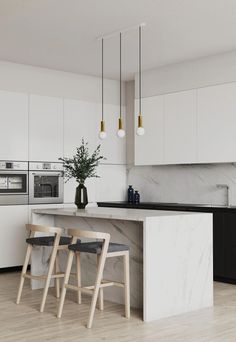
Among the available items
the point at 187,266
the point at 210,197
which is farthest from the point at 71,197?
the point at 187,266

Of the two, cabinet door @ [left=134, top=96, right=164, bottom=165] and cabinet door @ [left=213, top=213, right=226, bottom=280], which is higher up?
cabinet door @ [left=134, top=96, right=164, bottom=165]

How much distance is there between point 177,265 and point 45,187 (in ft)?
10.1

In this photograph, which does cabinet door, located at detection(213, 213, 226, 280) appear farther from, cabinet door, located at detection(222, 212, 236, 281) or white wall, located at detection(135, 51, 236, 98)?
white wall, located at detection(135, 51, 236, 98)

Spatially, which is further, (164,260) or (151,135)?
(151,135)

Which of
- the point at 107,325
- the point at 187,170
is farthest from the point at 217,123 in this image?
the point at 107,325

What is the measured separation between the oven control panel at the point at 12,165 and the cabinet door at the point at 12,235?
1.67 ft

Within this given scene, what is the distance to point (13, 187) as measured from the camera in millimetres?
7004

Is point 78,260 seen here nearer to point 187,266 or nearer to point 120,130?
point 187,266

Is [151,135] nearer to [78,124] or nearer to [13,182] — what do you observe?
[78,124]

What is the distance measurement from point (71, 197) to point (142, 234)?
2824 mm

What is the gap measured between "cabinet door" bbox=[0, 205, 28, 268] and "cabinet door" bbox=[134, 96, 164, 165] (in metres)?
1.83

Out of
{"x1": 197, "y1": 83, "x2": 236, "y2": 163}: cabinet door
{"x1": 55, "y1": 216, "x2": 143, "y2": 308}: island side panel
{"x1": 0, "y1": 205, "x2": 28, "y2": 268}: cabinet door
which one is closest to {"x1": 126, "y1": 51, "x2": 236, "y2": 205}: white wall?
{"x1": 197, "y1": 83, "x2": 236, "y2": 163}: cabinet door

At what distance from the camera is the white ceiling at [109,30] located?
4.84 metres

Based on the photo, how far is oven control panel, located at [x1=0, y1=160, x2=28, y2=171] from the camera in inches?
272
